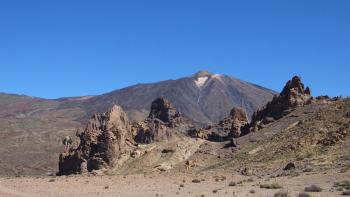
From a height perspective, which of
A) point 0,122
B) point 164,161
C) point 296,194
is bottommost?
point 296,194

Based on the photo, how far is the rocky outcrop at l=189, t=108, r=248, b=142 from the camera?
81.5 m

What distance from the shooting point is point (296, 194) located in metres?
28.8

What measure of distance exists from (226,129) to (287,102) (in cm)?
2060

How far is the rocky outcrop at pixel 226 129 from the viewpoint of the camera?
81.5 m

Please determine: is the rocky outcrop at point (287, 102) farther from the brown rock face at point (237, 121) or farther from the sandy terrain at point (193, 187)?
the sandy terrain at point (193, 187)

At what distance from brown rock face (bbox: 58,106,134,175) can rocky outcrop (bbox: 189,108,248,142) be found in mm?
11675

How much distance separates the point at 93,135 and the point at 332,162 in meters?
39.3

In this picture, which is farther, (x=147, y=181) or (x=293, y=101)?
(x=293, y=101)

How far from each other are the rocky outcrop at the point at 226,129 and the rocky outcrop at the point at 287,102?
759 cm

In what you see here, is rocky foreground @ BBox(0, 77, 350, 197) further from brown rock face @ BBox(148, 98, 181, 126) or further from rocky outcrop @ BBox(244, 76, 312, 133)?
brown rock face @ BBox(148, 98, 181, 126)

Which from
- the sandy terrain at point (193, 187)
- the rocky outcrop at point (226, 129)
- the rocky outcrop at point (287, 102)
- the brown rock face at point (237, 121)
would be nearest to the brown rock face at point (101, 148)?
the rocky outcrop at point (226, 129)

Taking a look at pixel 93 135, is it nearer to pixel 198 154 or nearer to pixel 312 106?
pixel 198 154

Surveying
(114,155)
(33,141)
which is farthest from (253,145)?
(33,141)

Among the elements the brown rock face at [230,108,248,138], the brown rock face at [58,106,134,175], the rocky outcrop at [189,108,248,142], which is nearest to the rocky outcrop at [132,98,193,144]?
the rocky outcrop at [189,108,248,142]
